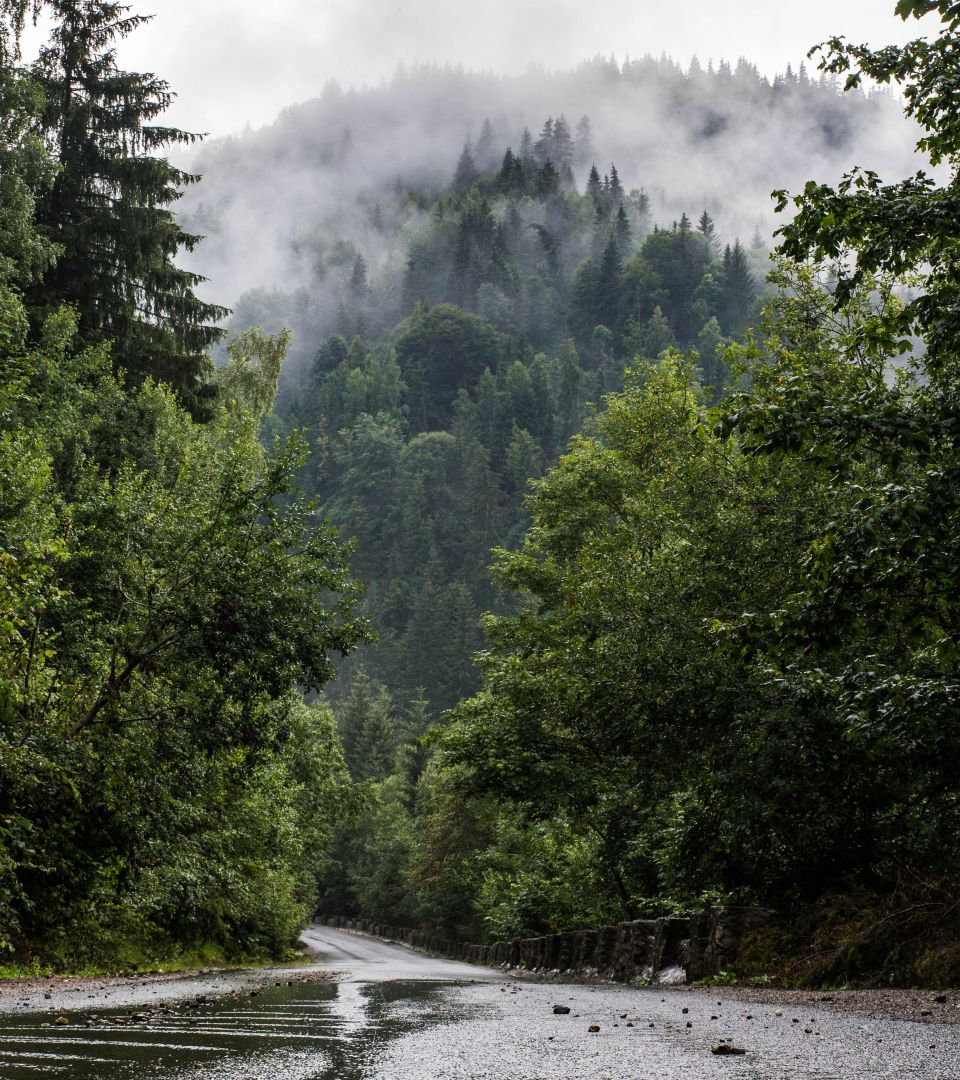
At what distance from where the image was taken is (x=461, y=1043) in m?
5.64

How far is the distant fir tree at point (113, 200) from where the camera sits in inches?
1236

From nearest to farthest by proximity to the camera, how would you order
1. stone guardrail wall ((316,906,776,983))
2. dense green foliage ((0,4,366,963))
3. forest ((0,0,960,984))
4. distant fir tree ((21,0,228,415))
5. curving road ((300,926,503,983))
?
forest ((0,0,960,984))
stone guardrail wall ((316,906,776,983))
dense green foliage ((0,4,366,963))
curving road ((300,926,503,983))
distant fir tree ((21,0,228,415))

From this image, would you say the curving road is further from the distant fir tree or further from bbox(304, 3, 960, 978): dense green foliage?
the distant fir tree

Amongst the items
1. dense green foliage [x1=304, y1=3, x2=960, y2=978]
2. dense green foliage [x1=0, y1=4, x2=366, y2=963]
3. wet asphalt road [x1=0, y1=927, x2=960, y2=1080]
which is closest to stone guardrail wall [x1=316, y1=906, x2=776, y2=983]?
dense green foliage [x1=304, y1=3, x2=960, y2=978]

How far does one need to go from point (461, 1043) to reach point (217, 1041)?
1.24m

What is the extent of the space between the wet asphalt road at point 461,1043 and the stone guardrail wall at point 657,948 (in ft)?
12.6

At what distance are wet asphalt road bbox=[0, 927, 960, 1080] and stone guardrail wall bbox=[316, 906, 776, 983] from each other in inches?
151

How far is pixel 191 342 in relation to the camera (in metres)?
33.4

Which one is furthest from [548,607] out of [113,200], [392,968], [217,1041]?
[217,1041]

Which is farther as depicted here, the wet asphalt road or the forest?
the forest

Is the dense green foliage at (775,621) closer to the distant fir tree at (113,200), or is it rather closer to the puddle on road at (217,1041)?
the puddle on road at (217,1041)

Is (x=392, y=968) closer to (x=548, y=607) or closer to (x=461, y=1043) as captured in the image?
(x=548, y=607)

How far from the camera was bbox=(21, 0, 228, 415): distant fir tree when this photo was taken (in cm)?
3139

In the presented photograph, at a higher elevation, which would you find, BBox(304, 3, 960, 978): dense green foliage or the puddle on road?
BBox(304, 3, 960, 978): dense green foliage
